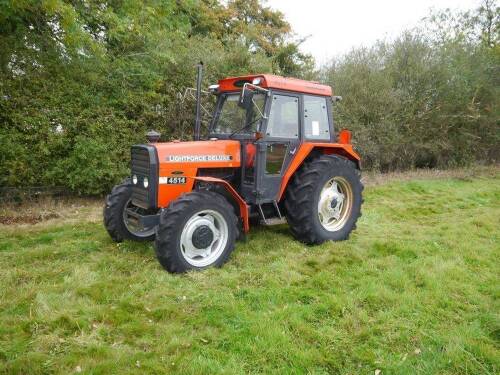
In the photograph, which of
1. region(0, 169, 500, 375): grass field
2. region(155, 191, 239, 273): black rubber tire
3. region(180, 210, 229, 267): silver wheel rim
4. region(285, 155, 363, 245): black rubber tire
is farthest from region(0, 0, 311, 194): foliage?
region(285, 155, 363, 245): black rubber tire

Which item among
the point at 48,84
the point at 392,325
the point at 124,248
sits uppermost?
the point at 48,84

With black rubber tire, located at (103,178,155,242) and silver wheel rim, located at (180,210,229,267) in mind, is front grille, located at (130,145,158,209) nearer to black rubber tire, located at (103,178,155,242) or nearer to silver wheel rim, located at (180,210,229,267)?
black rubber tire, located at (103,178,155,242)

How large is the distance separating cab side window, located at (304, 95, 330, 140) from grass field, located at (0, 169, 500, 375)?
1.33 meters

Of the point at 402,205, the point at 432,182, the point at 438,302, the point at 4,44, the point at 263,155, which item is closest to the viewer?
the point at 438,302

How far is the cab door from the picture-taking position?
455cm

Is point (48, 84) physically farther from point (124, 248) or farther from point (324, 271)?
point (324, 271)

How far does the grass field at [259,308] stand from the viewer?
2.64 metres

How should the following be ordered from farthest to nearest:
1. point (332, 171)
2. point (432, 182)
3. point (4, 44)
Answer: point (432, 182) < point (4, 44) < point (332, 171)

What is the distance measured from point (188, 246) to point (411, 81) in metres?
10.0

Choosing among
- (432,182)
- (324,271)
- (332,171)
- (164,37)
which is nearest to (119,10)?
(164,37)

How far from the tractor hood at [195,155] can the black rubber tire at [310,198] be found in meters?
0.78

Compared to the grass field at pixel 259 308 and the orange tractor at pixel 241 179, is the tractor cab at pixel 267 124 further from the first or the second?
the grass field at pixel 259 308

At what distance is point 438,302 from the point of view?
11.3 feet

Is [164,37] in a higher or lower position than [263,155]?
higher
